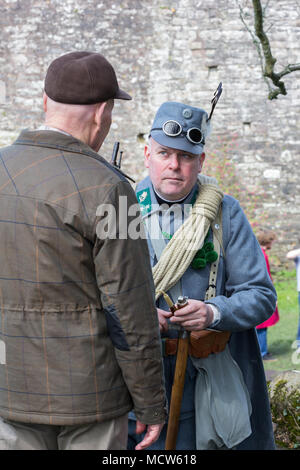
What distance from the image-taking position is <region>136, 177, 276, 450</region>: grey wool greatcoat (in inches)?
96.9

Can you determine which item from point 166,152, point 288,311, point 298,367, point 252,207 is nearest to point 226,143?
point 252,207

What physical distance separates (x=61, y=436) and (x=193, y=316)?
0.67 metres

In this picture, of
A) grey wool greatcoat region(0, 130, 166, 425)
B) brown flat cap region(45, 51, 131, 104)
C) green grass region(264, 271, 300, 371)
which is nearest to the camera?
grey wool greatcoat region(0, 130, 166, 425)

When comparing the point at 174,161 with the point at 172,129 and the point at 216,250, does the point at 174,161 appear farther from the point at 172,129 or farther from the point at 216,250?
the point at 216,250

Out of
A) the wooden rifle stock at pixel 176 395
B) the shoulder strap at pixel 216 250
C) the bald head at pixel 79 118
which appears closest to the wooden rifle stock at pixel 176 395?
the wooden rifle stock at pixel 176 395

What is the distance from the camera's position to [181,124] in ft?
8.61

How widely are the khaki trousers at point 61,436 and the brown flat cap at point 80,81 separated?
1027 mm

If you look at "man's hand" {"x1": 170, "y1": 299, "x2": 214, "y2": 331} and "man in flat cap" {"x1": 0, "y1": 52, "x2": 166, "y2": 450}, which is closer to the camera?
"man in flat cap" {"x1": 0, "y1": 52, "x2": 166, "y2": 450}

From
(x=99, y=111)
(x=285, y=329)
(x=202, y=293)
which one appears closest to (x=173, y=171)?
(x=202, y=293)

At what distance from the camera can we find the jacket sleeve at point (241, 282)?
2.43 m

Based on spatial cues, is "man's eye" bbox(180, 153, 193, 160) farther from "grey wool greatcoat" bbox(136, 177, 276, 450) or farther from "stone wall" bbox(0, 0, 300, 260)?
"stone wall" bbox(0, 0, 300, 260)

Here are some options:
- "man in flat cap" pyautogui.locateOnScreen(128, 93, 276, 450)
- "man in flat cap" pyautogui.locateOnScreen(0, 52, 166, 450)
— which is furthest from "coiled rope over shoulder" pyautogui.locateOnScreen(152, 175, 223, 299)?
"man in flat cap" pyautogui.locateOnScreen(0, 52, 166, 450)

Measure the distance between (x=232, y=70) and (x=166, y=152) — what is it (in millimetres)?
8920

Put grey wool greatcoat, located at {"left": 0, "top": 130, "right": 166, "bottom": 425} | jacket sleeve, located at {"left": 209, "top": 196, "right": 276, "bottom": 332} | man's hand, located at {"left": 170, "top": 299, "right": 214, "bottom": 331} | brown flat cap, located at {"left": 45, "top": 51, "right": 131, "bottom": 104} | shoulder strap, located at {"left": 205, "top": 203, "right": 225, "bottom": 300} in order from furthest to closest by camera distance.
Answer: shoulder strap, located at {"left": 205, "top": 203, "right": 225, "bottom": 300} < jacket sleeve, located at {"left": 209, "top": 196, "right": 276, "bottom": 332} < man's hand, located at {"left": 170, "top": 299, "right": 214, "bottom": 331} < brown flat cap, located at {"left": 45, "top": 51, "right": 131, "bottom": 104} < grey wool greatcoat, located at {"left": 0, "top": 130, "right": 166, "bottom": 425}
